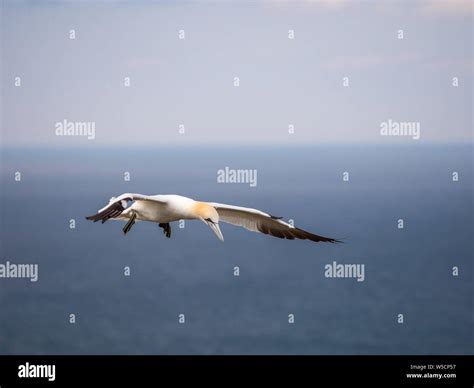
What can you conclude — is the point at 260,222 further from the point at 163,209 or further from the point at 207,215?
the point at 163,209

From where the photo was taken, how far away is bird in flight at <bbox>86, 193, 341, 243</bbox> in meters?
10.6

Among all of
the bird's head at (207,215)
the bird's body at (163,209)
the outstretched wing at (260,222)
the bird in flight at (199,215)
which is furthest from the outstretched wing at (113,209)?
the outstretched wing at (260,222)

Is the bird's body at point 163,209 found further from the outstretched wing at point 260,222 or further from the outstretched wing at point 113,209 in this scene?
the outstretched wing at point 113,209

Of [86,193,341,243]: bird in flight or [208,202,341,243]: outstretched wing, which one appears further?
[208,202,341,243]: outstretched wing

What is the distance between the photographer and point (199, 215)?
1078 cm

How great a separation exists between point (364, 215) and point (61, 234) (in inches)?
333

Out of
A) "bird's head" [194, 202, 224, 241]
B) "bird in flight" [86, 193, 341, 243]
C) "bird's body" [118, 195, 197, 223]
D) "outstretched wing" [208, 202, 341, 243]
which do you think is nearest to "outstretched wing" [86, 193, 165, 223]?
"bird in flight" [86, 193, 341, 243]

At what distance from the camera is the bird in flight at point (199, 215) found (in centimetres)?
1062

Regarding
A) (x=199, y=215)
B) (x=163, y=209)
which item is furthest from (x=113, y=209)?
(x=199, y=215)

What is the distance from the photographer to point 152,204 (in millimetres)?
10625

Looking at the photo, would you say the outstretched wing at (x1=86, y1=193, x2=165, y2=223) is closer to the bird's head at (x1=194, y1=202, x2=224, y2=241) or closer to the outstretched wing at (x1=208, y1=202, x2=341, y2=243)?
the bird's head at (x1=194, y1=202, x2=224, y2=241)

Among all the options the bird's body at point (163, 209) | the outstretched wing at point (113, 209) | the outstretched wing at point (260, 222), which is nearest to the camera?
the outstretched wing at point (113, 209)

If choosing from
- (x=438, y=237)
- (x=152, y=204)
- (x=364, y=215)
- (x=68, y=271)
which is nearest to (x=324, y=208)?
(x=364, y=215)

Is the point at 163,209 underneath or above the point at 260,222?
above
